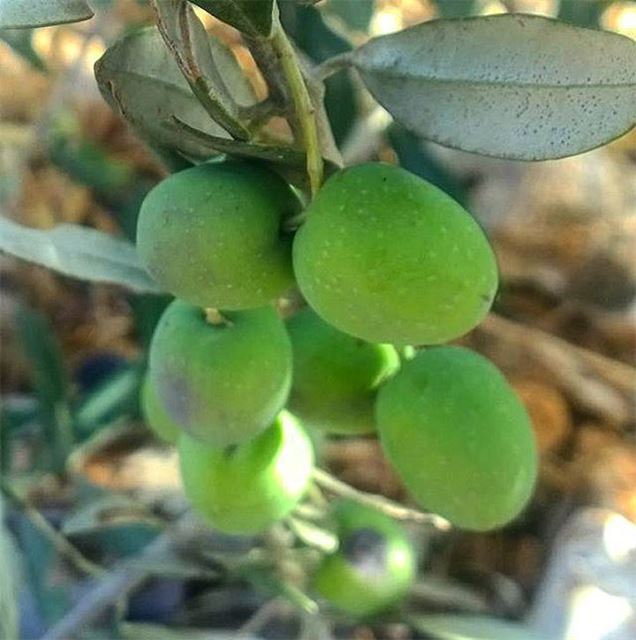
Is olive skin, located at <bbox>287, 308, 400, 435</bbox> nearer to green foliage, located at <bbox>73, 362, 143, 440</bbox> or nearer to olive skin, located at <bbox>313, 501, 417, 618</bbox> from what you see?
olive skin, located at <bbox>313, 501, 417, 618</bbox>

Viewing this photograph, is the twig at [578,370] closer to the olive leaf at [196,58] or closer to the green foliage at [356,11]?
the green foliage at [356,11]

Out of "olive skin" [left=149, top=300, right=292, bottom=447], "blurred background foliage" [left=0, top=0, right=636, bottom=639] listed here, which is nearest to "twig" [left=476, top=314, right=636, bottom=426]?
"blurred background foliage" [left=0, top=0, right=636, bottom=639]

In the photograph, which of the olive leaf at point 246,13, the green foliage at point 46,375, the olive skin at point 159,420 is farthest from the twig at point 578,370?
the olive leaf at point 246,13

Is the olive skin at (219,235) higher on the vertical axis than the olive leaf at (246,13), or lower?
lower

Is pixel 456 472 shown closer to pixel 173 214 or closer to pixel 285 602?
pixel 173 214

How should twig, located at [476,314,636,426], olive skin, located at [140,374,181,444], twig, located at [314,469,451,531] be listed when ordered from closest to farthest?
olive skin, located at [140,374,181,444] < twig, located at [314,469,451,531] < twig, located at [476,314,636,426]

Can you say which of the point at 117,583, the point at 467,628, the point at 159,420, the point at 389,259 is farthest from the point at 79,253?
the point at 467,628
